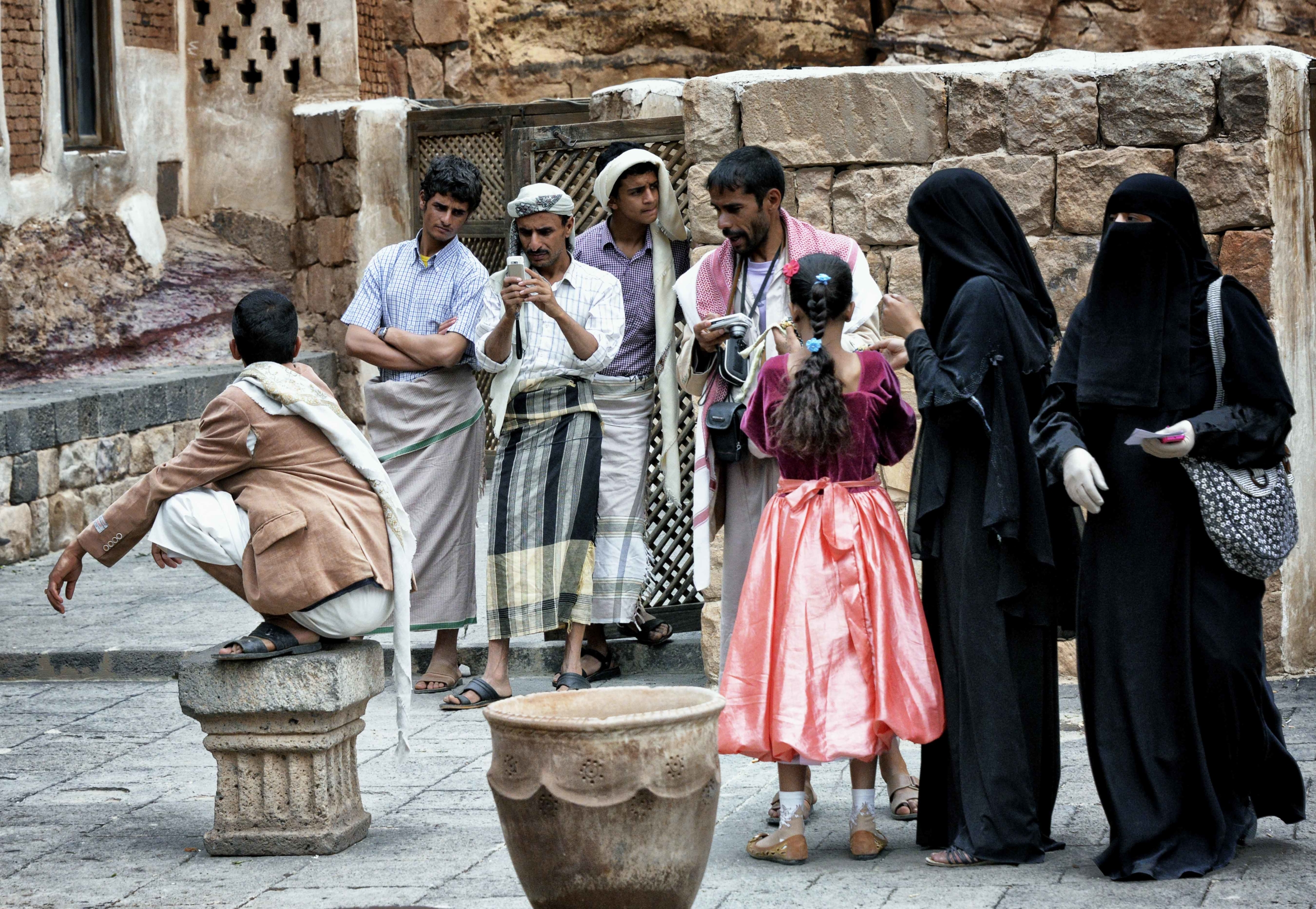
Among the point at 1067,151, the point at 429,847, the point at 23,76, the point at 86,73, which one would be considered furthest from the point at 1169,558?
the point at 86,73

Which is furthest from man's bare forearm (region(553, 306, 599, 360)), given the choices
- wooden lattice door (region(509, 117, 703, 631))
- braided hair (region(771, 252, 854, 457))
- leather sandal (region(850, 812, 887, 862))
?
leather sandal (region(850, 812, 887, 862))

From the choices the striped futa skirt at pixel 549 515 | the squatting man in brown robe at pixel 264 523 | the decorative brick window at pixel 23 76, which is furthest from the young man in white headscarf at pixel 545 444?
the decorative brick window at pixel 23 76

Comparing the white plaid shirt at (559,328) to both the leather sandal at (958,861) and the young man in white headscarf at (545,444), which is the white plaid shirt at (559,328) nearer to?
the young man in white headscarf at (545,444)

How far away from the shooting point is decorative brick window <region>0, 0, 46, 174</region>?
35.2ft

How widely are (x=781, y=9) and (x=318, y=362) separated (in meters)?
5.51

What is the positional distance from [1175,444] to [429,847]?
7.35 ft

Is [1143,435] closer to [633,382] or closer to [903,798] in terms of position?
[903,798]

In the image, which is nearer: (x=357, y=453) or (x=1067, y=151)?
(x=357, y=453)

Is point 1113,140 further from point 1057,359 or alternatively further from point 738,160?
point 1057,359

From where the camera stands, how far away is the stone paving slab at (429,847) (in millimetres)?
4043

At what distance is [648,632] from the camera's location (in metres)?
6.78

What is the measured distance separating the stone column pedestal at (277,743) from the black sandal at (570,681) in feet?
5.11

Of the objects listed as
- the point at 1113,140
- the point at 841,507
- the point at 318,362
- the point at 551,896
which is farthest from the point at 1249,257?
the point at 318,362

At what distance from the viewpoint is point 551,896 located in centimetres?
362
